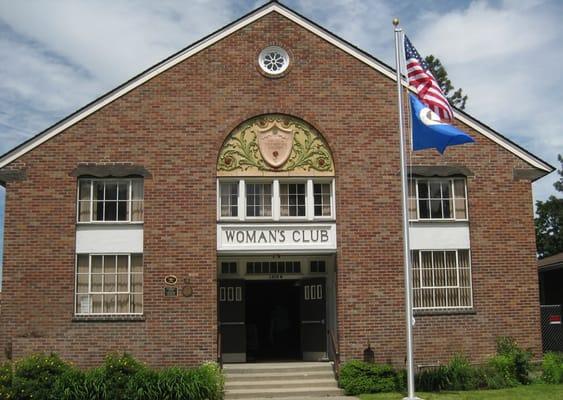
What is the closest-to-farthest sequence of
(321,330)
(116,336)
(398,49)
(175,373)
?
1. (398,49)
2. (175,373)
3. (116,336)
4. (321,330)

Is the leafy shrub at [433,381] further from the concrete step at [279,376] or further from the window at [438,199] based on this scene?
the window at [438,199]

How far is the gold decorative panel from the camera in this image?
58.7 feet

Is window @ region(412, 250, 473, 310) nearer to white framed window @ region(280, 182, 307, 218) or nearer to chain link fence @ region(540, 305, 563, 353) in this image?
white framed window @ region(280, 182, 307, 218)

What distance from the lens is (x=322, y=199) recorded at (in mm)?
18156

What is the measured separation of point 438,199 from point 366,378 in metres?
5.04

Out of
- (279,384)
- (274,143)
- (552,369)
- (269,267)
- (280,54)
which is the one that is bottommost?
(279,384)

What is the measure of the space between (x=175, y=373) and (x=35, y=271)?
4469 mm

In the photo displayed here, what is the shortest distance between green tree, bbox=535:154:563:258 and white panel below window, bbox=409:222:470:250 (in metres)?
35.4

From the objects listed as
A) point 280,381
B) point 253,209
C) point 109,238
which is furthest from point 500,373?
point 109,238

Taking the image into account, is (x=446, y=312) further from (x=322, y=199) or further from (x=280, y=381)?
(x=280, y=381)

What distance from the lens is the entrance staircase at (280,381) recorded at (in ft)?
53.5

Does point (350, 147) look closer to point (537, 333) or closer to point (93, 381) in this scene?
point (537, 333)

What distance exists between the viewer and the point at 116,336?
671 inches

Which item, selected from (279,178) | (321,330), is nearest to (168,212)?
(279,178)
